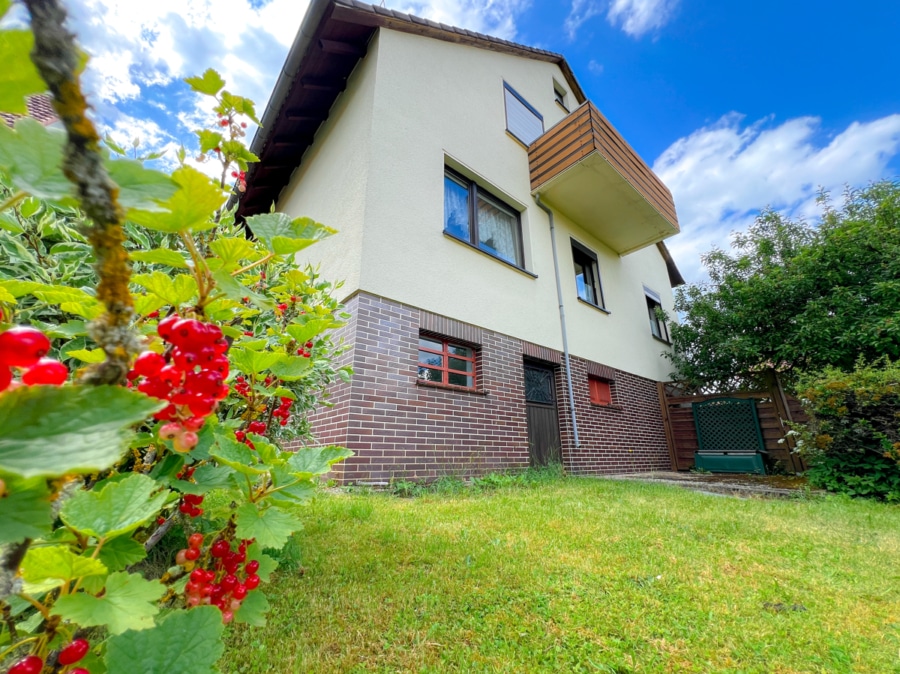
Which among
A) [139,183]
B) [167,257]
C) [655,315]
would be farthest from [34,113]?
[655,315]

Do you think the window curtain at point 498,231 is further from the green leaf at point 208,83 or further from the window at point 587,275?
the green leaf at point 208,83

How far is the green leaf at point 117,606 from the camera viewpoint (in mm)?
462

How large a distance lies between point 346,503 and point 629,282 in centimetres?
843

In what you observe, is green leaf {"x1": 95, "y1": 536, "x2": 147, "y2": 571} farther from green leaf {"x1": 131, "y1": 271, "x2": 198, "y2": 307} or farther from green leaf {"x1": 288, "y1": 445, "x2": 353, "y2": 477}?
green leaf {"x1": 131, "y1": 271, "x2": 198, "y2": 307}

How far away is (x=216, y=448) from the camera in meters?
0.70

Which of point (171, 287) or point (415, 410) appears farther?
point (415, 410)

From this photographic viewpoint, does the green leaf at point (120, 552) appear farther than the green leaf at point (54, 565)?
Yes

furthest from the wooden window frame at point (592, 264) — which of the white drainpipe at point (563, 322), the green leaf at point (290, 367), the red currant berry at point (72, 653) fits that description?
the red currant berry at point (72, 653)

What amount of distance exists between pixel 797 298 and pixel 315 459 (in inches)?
373

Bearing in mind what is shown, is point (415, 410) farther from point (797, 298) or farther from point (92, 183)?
point (797, 298)

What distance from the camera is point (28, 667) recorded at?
0.47m

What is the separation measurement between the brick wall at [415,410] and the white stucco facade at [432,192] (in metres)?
0.27

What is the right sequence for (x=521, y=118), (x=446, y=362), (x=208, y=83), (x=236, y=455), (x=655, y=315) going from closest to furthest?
(x=236, y=455) < (x=208, y=83) < (x=446, y=362) < (x=521, y=118) < (x=655, y=315)

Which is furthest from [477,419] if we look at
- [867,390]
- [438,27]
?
[438,27]
